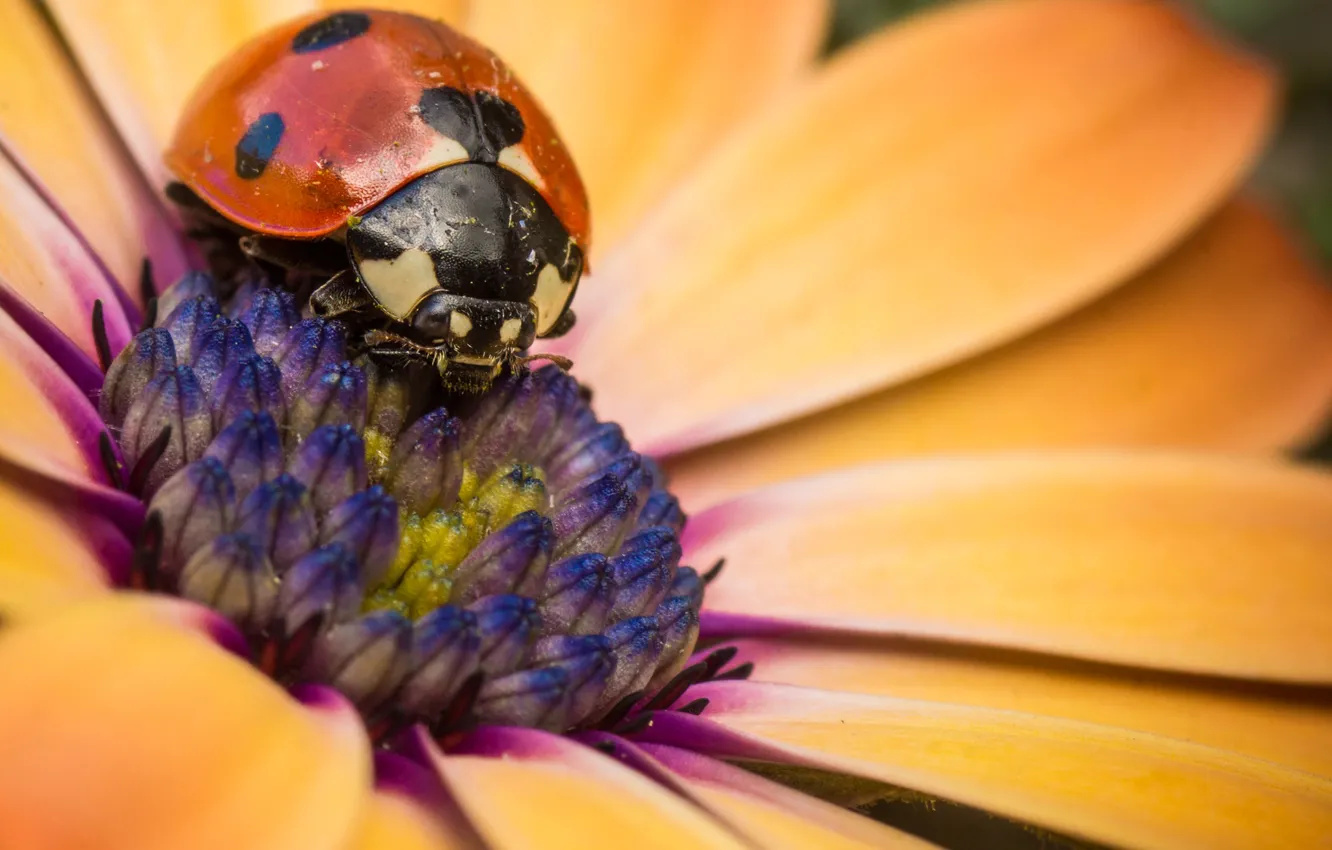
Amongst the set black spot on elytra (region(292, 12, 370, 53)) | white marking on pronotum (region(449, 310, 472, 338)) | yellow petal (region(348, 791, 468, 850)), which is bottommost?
yellow petal (region(348, 791, 468, 850))

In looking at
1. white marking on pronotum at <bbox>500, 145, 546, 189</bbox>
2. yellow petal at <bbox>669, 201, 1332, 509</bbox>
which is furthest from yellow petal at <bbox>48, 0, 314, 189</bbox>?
yellow petal at <bbox>669, 201, 1332, 509</bbox>

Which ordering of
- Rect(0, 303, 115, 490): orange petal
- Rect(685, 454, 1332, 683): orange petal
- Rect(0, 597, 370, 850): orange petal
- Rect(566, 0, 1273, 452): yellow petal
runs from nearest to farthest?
Rect(0, 597, 370, 850): orange petal < Rect(0, 303, 115, 490): orange petal < Rect(685, 454, 1332, 683): orange petal < Rect(566, 0, 1273, 452): yellow petal

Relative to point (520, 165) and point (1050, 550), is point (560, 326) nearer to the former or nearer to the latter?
point (520, 165)

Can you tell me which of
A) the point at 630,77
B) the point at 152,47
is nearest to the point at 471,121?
the point at 152,47

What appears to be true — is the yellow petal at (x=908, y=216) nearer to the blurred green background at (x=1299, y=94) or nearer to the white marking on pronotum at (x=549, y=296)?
the white marking on pronotum at (x=549, y=296)

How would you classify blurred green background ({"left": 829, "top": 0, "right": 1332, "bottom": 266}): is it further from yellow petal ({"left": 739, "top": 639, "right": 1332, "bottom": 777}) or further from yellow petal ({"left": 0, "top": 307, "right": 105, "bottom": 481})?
yellow petal ({"left": 0, "top": 307, "right": 105, "bottom": 481})

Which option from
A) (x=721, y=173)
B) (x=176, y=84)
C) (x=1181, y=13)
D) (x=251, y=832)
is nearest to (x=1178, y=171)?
(x=1181, y=13)

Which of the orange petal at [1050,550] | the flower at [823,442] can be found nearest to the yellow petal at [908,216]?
the flower at [823,442]
